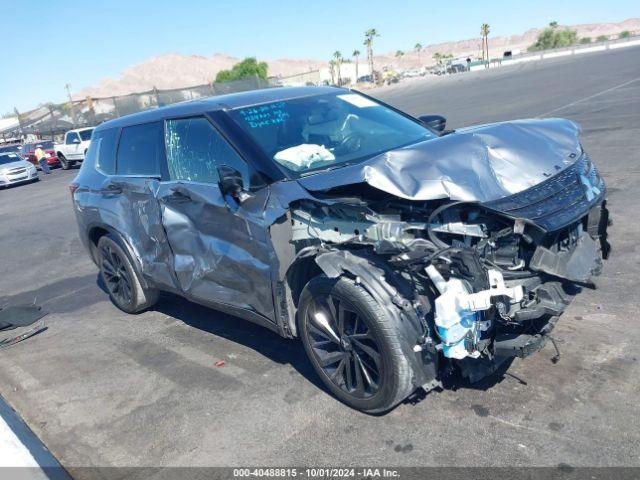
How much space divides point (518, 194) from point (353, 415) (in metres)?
1.64

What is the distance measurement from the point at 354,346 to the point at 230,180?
131 centimetres

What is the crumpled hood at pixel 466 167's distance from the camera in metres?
3.13

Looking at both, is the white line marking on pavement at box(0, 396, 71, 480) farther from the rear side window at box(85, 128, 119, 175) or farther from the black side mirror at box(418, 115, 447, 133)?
the black side mirror at box(418, 115, 447, 133)

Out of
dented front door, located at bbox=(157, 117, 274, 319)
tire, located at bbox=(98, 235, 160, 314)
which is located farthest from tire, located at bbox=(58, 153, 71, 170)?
dented front door, located at bbox=(157, 117, 274, 319)

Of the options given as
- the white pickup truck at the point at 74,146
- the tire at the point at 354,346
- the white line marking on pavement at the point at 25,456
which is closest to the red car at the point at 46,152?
the white pickup truck at the point at 74,146

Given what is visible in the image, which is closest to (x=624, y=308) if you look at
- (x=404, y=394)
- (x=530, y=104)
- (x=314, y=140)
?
(x=404, y=394)

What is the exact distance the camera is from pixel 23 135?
44.3 metres

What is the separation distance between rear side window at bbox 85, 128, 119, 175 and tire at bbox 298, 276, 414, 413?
9.65 ft

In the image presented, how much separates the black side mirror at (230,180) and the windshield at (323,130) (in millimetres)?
300

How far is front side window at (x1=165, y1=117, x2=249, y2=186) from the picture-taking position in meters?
4.08

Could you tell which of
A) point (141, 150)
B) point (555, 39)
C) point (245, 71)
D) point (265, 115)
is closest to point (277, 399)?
point (265, 115)

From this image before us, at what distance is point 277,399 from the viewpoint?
385 cm

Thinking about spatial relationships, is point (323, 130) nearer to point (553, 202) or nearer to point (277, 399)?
point (553, 202)

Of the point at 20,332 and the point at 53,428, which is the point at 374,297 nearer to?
the point at 53,428
